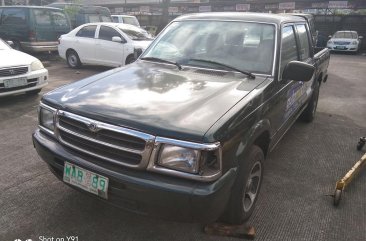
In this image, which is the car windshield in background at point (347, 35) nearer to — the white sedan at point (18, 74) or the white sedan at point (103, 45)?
the white sedan at point (103, 45)

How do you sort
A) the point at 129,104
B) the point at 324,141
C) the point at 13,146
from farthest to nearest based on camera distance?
the point at 324,141 → the point at 13,146 → the point at 129,104

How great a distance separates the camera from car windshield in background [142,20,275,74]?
3498 mm

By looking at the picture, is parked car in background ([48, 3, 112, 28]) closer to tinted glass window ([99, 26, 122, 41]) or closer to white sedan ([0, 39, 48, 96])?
tinted glass window ([99, 26, 122, 41])

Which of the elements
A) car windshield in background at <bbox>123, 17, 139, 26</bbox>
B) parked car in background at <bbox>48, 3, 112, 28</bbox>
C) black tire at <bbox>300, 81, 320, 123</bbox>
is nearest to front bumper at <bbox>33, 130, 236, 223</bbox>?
black tire at <bbox>300, 81, 320, 123</bbox>

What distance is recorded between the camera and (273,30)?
3.66 m

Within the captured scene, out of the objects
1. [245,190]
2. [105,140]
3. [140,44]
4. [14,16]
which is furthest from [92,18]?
[245,190]

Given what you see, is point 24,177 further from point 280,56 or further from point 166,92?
point 280,56

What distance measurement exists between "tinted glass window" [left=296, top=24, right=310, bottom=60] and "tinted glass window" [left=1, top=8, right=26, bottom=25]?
9.87 m

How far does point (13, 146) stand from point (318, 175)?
3.86 metres

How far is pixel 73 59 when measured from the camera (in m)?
11.2

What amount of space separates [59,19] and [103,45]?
344 centimetres

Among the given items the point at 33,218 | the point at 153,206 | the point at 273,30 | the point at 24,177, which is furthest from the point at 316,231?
the point at 24,177

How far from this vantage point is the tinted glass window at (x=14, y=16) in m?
11.6

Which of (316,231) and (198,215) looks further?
(316,231)
